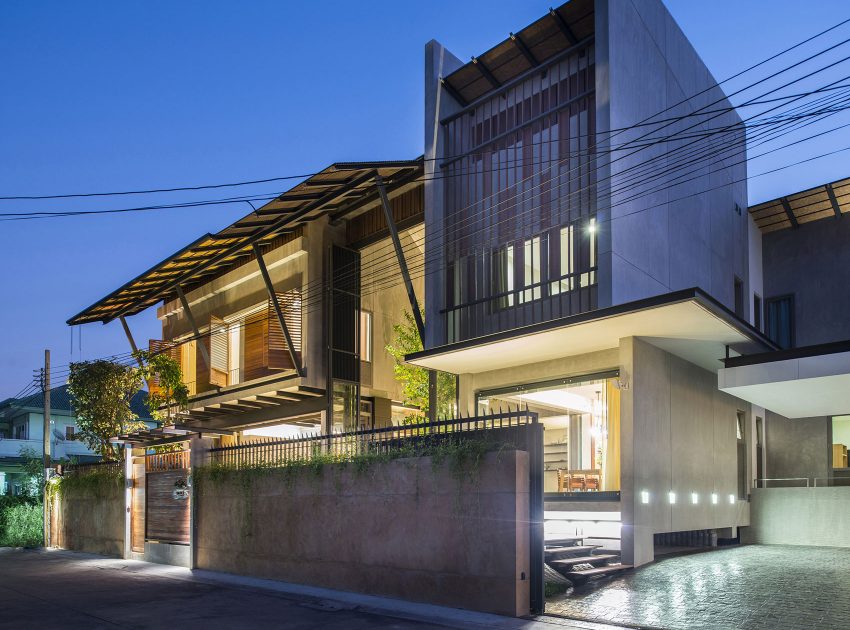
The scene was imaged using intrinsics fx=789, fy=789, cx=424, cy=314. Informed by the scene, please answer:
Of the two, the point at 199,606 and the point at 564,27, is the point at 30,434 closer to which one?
the point at 199,606

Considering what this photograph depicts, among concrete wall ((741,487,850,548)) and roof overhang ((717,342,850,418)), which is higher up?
roof overhang ((717,342,850,418))

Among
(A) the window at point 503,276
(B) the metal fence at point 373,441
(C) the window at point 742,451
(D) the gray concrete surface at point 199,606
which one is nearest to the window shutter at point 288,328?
(B) the metal fence at point 373,441

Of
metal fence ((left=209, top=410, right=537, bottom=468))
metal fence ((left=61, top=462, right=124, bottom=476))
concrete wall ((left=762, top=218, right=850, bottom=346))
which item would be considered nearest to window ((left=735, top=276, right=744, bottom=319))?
concrete wall ((left=762, top=218, right=850, bottom=346))

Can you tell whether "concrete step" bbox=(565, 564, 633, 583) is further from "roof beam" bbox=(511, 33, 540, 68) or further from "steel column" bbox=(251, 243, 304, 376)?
"steel column" bbox=(251, 243, 304, 376)

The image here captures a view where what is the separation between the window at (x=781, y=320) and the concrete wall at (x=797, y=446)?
2161mm

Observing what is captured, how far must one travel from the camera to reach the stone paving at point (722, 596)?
923cm

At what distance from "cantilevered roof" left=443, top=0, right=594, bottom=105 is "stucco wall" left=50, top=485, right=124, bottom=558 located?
43.5 feet

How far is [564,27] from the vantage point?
50.1ft

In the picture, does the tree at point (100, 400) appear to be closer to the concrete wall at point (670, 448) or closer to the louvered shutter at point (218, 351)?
the louvered shutter at point (218, 351)

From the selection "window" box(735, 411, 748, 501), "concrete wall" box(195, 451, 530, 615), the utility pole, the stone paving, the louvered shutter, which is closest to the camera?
the stone paving

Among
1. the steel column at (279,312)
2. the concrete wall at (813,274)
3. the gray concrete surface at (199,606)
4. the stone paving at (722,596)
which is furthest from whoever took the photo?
the steel column at (279,312)

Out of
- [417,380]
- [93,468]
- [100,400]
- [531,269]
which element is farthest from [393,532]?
[100,400]

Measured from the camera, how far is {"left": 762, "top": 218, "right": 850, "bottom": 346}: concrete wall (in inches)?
825

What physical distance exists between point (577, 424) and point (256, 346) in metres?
9.77
